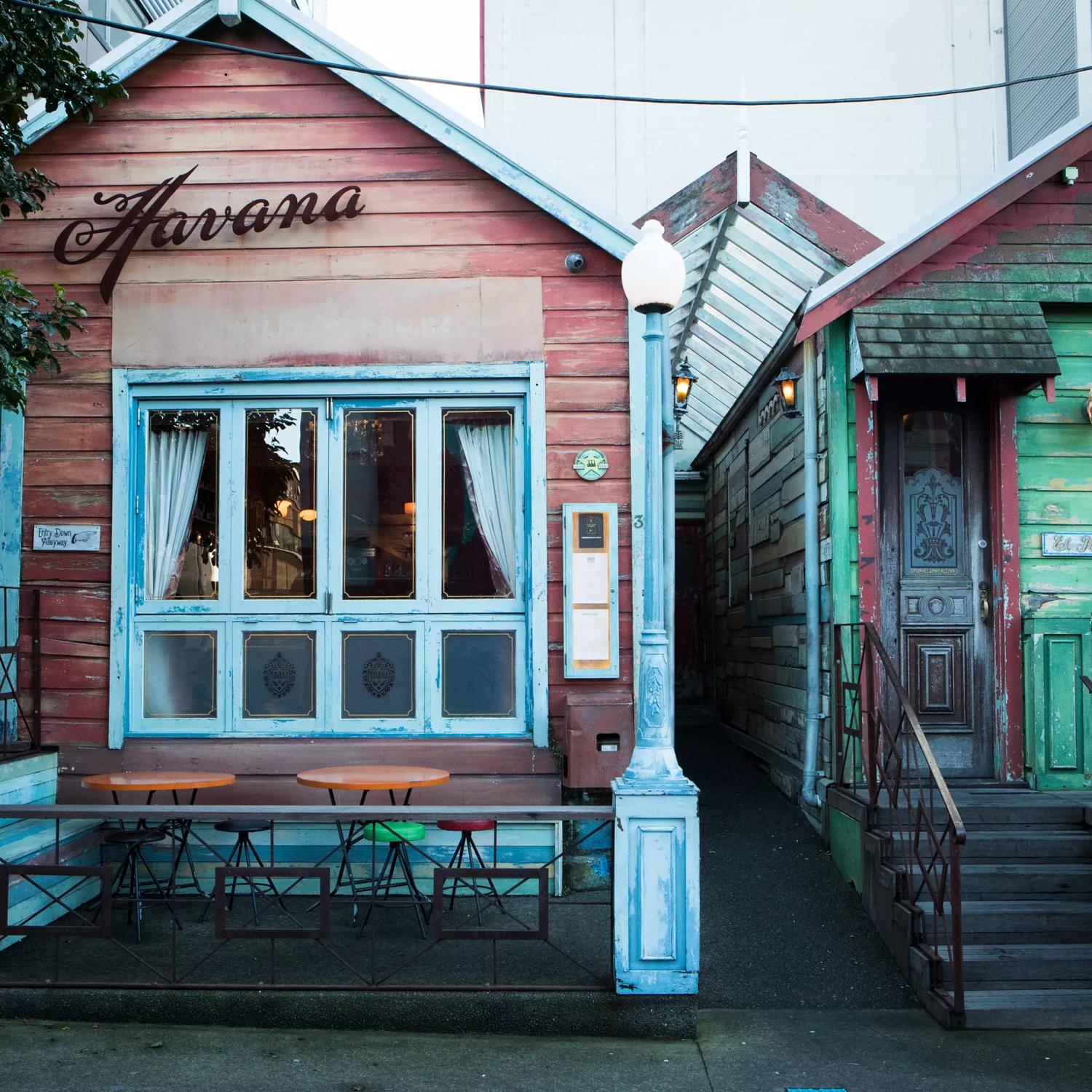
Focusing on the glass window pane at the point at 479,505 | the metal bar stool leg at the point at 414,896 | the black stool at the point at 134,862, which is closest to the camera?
the metal bar stool leg at the point at 414,896

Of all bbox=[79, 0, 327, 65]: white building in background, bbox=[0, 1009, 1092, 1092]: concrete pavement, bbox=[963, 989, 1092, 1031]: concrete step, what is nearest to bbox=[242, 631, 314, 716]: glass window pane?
bbox=[0, 1009, 1092, 1092]: concrete pavement

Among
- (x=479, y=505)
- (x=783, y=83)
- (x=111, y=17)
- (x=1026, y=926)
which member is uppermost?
(x=783, y=83)

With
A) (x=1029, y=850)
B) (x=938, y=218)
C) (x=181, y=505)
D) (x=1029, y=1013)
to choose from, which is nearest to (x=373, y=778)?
(x=181, y=505)

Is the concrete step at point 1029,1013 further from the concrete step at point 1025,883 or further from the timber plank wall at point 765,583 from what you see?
the timber plank wall at point 765,583

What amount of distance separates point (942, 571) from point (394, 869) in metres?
3.89

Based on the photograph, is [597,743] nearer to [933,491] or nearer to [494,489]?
[494,489]

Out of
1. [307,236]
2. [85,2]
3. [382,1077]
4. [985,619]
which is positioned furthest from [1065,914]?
[85,2]

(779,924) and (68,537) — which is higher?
(68,537)

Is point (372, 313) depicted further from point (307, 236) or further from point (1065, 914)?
point (1065, 914)

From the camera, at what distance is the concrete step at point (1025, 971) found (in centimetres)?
510

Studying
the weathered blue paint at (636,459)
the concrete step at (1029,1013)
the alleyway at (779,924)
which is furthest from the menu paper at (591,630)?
the concrete step at (1029,1013)

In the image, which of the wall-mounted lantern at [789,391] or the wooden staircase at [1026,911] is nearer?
the wooden staircase at [1026,911]

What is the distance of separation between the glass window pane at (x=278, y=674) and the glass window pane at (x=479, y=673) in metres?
0.84

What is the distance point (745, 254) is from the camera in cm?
888
